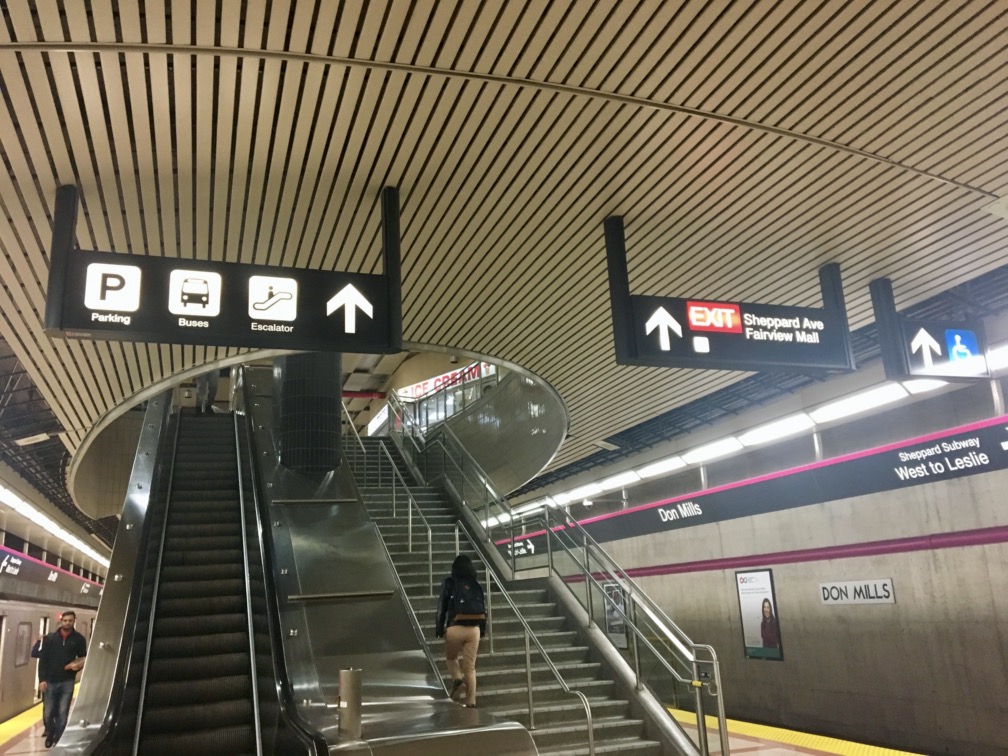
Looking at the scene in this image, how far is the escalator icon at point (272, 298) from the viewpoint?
4.38 metres

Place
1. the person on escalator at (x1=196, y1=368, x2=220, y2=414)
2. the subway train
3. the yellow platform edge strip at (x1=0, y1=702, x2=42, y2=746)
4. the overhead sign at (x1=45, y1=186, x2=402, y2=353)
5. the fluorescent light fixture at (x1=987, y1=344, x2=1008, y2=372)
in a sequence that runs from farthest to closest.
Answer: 1. the person on escalator at (x1=196, y1=368, x2=220, y2=414)
2. the subway train
3. the yellow platform edge strip at (x1=0, y1=702, x2=42, y2=746)
4. the fluorescent light fixture at (x1=987, y1=344, x2=1008, y2=372)
5. the overhead sign at (x1=45, y1=186, x2=402, y2=353)

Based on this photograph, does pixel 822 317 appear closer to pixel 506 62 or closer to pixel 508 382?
pixel 506 62

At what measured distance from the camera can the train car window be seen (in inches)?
568

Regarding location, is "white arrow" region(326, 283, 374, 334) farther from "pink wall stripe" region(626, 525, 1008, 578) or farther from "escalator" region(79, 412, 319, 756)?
"pink wall stripe" region(626, 525, 1008, 578)

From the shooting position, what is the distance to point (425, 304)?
662 cm

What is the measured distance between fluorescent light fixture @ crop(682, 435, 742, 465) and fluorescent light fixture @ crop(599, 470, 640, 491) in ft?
5.40

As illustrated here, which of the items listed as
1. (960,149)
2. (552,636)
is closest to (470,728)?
(552,636)

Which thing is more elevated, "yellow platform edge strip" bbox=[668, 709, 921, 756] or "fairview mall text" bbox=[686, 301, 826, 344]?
"fairview mall text" bbox=[686, 301, 826, 344]

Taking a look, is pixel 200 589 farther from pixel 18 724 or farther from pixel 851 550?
pixel 18 724

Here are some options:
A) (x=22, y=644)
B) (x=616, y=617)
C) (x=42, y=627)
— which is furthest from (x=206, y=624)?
(x=42, y=627)

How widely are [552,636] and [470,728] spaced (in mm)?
3337

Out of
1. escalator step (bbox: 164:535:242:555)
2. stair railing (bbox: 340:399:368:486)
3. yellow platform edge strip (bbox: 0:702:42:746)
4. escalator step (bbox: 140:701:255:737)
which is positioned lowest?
yellow platform edge strip (bbox: 0:702:42:746)

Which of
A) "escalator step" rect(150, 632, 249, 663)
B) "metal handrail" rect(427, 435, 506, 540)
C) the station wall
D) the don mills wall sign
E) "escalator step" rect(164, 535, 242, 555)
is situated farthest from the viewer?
"metal handrail" rect(427, 435, 506, 540)

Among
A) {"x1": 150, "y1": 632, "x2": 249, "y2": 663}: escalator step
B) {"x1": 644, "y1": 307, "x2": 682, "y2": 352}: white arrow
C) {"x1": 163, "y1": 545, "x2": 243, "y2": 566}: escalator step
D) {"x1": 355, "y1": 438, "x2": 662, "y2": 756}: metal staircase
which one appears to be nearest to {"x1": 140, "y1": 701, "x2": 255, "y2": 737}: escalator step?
{"x1": 150, "y1": 632, "x2": 249, "y2": 663}: escalator step
